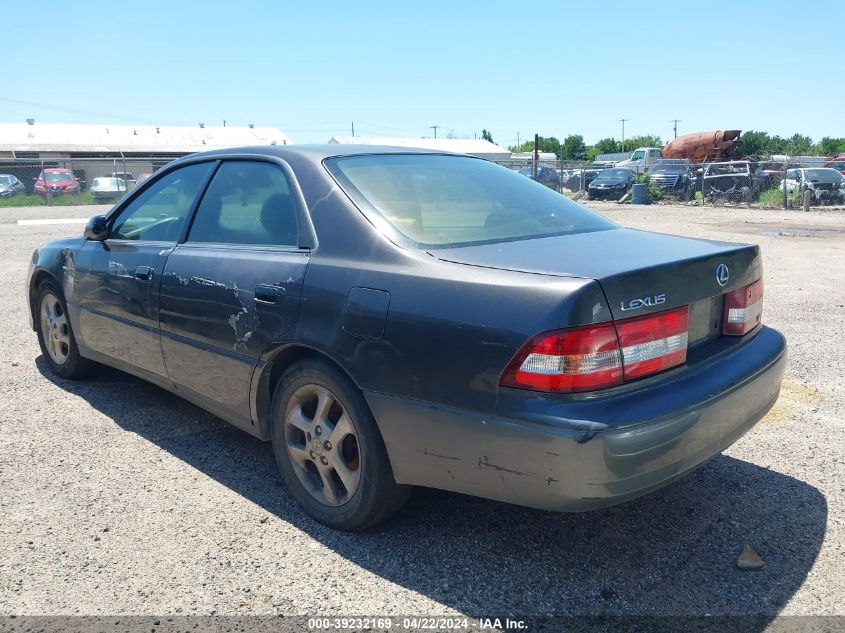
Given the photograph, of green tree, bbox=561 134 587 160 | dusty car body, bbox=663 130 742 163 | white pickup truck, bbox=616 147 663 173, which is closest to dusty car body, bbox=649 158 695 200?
dusty car body, bbox=663 130 742 163

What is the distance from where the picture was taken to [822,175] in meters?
23.2

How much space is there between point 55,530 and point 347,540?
124cm

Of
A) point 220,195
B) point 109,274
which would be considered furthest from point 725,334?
point 109,274

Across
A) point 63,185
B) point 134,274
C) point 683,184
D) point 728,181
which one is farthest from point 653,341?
point 63,185

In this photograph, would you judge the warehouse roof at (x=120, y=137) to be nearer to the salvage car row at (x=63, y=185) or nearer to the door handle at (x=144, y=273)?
the salvage car row at (x=63, y=185)

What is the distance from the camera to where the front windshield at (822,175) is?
2306cm

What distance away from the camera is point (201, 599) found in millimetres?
2473

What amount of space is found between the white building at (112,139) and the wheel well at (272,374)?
149 feet

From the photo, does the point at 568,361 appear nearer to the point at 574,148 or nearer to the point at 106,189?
the point at 106,189

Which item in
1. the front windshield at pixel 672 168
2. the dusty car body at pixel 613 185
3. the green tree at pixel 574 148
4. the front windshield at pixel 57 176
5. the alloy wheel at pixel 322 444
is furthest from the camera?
the green tree at pixel 574 148

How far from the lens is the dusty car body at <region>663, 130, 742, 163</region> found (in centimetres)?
3359

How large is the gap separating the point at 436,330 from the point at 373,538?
988mm

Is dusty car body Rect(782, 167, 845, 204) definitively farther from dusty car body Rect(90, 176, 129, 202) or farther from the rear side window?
dusty car body Rect(90, 176, 129, 202)

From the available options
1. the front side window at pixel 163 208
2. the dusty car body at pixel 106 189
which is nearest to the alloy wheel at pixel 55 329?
the front side window at pixel 163 208
